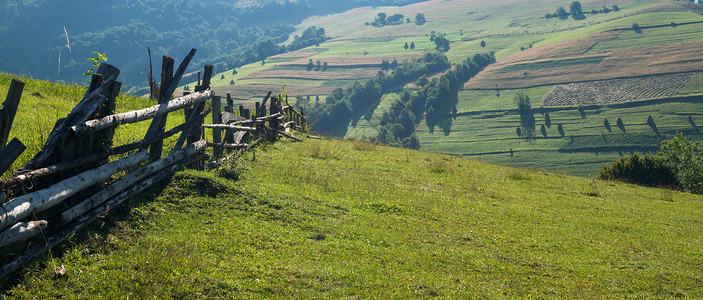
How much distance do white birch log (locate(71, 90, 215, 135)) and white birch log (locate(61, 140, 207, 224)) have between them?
2.92 ft

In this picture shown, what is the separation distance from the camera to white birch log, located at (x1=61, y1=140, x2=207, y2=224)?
20.9 ft

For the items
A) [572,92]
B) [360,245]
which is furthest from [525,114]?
[360,245]

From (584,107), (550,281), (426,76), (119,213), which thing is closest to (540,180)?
(550,281)

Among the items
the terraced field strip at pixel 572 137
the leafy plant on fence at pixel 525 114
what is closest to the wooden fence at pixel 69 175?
the terraced field strip at pixel 572 137

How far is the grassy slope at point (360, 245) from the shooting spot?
6457mm

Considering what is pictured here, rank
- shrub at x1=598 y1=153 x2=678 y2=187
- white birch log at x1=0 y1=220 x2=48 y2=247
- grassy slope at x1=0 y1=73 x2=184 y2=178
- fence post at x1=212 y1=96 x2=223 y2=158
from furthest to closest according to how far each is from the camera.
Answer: shrub at x1=598 y1=153 x2=678 y2=187, fence post at x1=212 y1=96 x2=223 y2=158, grassy slope at x1=0 y1=73 x2=184 y2=178, white birch log at x1=0 y1=220 x2=48 y2=247

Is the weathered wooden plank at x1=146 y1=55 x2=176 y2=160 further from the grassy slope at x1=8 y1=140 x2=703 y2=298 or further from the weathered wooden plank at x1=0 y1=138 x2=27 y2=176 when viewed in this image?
the weathered wooden plank at x1=0 y1=138 x2=27 y2=176

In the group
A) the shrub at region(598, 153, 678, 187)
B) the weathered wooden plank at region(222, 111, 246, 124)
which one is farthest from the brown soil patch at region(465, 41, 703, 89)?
the weathered wooden plank at region(222, 111, 246, 124)

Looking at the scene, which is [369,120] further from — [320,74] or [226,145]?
[226,145]

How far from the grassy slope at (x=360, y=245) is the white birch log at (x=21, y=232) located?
1.45 feet

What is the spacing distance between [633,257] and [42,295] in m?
11.0

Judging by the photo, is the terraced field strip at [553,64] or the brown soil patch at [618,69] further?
the terraced field strip at [553,64]

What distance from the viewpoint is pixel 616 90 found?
121938 mm

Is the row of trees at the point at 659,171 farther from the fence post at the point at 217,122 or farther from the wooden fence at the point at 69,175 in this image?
the wooden fence at the point at 69,175
